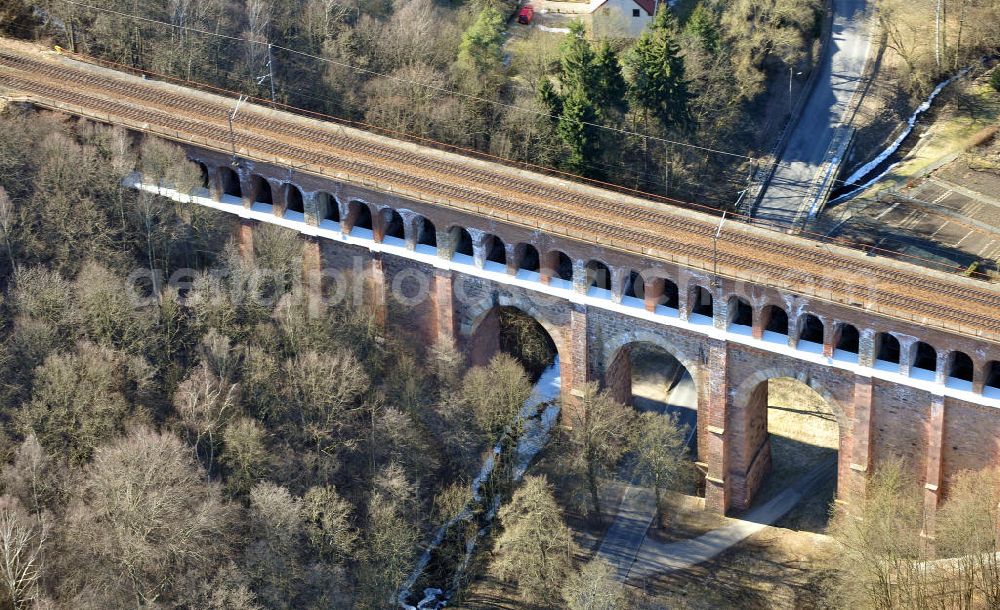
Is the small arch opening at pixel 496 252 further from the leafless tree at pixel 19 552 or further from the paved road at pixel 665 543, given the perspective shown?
the leafless tree at pixel 19 552

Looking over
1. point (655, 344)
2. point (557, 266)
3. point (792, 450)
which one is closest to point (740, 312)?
point (655, 344)

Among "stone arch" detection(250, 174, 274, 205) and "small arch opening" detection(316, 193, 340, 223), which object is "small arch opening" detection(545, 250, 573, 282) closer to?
"small arch opening" detection(316, 193, 340, 223)

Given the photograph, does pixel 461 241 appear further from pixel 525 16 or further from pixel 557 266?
pixel 525 16

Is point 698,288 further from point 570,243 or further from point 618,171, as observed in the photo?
point 618,171

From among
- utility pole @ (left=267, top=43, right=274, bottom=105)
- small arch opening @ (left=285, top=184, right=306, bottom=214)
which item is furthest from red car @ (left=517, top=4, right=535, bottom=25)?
small arch opening @ (left=285, top=184, right=306, bottom=214)

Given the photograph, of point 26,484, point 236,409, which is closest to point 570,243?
point 236,409

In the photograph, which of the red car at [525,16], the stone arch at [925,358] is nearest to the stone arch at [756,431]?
the stone arch at [925,358]
